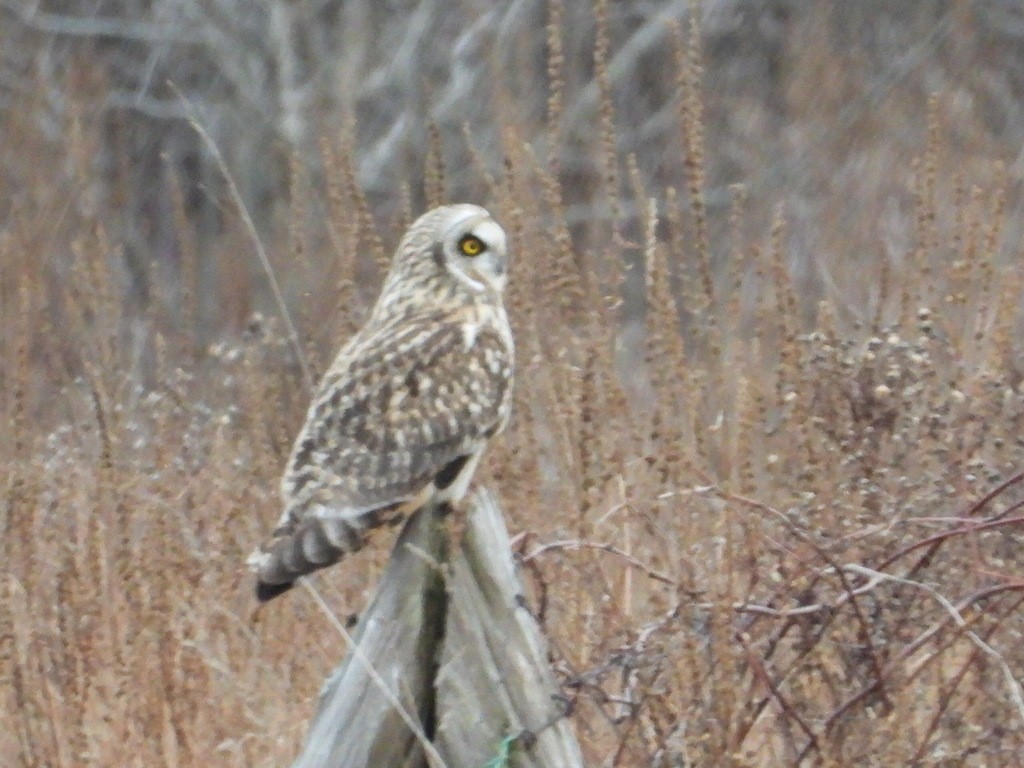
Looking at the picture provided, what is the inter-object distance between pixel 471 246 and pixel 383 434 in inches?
23.9

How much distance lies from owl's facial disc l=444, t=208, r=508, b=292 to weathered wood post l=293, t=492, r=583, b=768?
1.22 metres

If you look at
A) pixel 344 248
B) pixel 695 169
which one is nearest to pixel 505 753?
pixel 695 169

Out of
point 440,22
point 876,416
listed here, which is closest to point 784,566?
point 876,416

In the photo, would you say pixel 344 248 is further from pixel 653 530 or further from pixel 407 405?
pixel 653 530

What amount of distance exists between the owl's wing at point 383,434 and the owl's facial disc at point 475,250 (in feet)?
0.53

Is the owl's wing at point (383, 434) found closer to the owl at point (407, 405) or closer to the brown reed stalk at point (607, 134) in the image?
the owl at point (407, 405)

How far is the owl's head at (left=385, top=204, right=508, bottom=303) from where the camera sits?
3693 mm

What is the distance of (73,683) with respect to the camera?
12.2ft

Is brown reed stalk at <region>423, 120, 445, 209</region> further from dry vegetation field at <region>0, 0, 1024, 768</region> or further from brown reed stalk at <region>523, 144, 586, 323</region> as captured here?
brown reed stalk at <region>523, 144, 586, 323</region>

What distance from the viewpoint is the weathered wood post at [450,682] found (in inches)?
96.0

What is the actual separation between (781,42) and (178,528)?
7.31 m

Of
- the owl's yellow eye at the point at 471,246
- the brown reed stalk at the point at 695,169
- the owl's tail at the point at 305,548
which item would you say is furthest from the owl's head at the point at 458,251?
the owl's tail at the point at 305,548

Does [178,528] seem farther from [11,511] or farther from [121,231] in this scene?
[121,231]

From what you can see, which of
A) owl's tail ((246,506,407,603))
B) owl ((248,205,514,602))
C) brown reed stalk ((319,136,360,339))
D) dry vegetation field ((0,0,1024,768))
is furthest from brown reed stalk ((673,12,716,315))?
owl's tail ((246,506,407,603))
